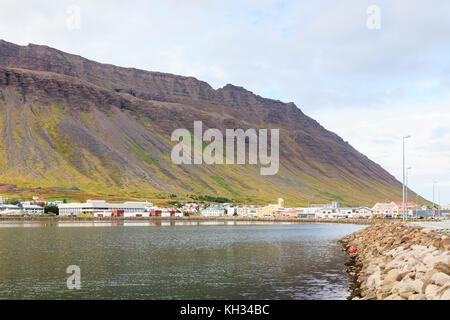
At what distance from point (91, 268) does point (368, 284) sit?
30275 millimetres

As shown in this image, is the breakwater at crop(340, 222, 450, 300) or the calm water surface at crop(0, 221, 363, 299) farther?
the calm water surface at crop(0, 221, 363, 299)

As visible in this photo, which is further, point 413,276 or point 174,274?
point 174,274

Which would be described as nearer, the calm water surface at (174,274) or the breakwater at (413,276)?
the breakwater at (413,276)

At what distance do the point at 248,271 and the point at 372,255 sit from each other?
1555cm

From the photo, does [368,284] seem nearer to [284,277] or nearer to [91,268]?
[284,277]

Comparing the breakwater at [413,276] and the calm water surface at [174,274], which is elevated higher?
the breakwater at [413,276]

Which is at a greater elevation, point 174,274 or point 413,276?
point 413,276

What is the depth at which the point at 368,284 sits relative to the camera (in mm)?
32750

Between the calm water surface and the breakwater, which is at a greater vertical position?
the breakwater
